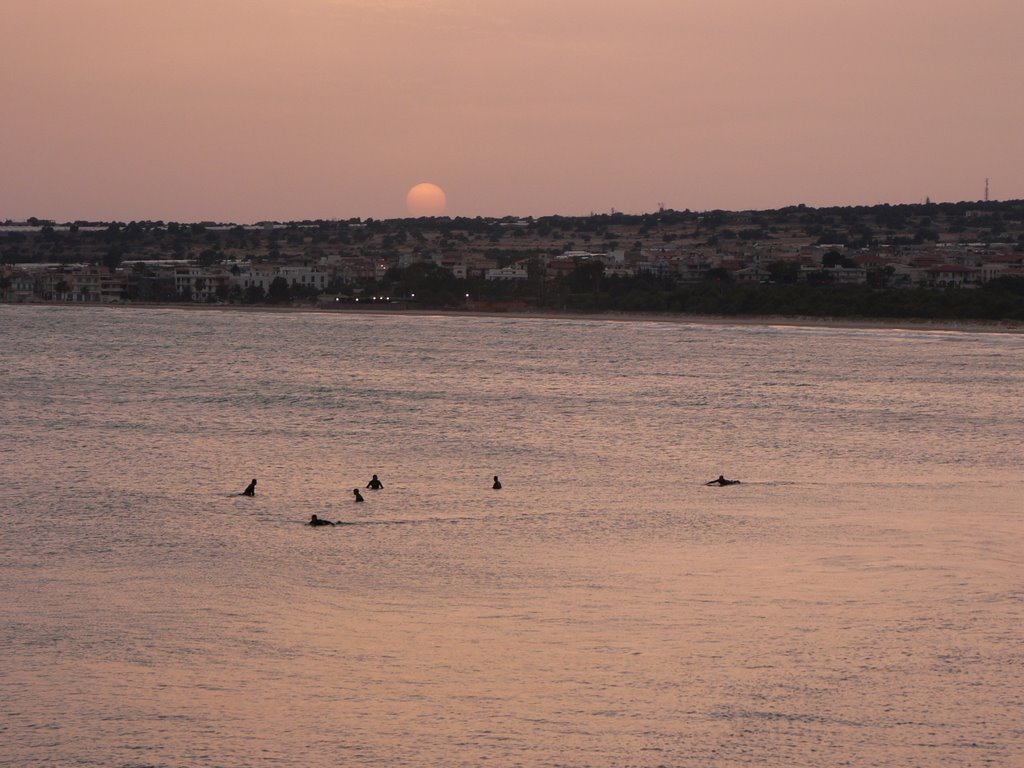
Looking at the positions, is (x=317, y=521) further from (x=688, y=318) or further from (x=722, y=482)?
(x=688, y=318)

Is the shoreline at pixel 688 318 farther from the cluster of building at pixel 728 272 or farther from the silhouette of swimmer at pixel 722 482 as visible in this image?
the silhouette of swimmer at pixel 722 482

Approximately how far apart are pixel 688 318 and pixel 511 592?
12819cm

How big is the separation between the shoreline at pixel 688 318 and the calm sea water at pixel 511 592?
7720 centimetres

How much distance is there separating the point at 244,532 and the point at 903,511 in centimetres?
1126

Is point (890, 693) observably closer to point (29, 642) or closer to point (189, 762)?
point (189, 762)

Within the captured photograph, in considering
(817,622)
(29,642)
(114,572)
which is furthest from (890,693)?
(114,572)

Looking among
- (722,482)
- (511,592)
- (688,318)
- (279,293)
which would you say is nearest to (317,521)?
(511,592)

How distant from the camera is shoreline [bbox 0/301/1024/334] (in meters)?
118

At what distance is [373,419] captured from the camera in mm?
44344

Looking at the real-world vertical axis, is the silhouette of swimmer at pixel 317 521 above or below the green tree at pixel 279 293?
below

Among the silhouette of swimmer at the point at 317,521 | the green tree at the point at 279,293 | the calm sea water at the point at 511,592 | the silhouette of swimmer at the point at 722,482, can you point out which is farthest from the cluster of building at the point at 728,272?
the silhouette of swimmer at the point at 317,521

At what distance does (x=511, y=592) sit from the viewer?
18047 millimetres

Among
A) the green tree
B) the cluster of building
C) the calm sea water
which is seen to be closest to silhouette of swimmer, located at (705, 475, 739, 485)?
the calm sea water

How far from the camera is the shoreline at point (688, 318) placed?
4658 inches
